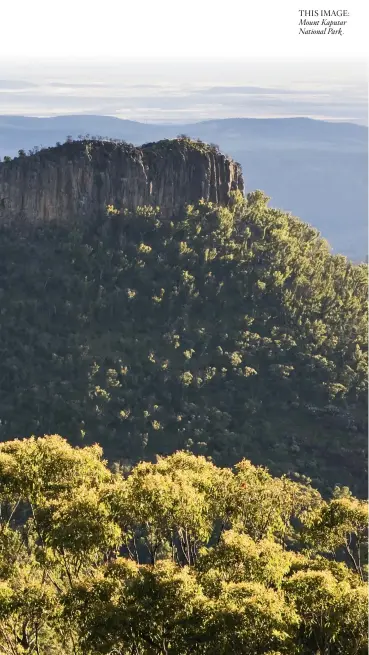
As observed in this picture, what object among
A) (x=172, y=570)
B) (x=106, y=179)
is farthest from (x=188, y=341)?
(x=172, y=570)

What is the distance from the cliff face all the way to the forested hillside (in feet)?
5.39

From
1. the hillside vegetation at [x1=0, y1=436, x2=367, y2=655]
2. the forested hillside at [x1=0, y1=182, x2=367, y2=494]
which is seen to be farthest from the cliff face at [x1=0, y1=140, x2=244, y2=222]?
the hillside vegetation at [x1=0, y1=436, x2=367, y2=655]

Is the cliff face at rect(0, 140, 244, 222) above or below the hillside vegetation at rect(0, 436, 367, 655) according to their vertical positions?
above

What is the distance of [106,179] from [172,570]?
214 feet

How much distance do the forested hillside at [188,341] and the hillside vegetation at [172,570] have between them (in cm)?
3848

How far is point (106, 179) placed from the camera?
82.2 m

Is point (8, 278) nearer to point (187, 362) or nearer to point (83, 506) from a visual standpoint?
point (187, 362)

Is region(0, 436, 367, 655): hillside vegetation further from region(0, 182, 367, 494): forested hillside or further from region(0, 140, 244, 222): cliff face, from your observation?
region(0, 140, 244, 222): cliff face

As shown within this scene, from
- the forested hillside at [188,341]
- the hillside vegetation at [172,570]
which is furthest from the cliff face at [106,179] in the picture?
the hillside vegetation at [172,570]

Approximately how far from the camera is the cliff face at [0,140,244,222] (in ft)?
265

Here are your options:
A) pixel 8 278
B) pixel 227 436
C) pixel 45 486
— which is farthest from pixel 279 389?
pixel 45 486

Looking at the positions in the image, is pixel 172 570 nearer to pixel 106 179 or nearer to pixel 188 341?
pixel 188 341

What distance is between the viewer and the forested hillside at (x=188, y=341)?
223ft

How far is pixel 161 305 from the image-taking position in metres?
77.4
